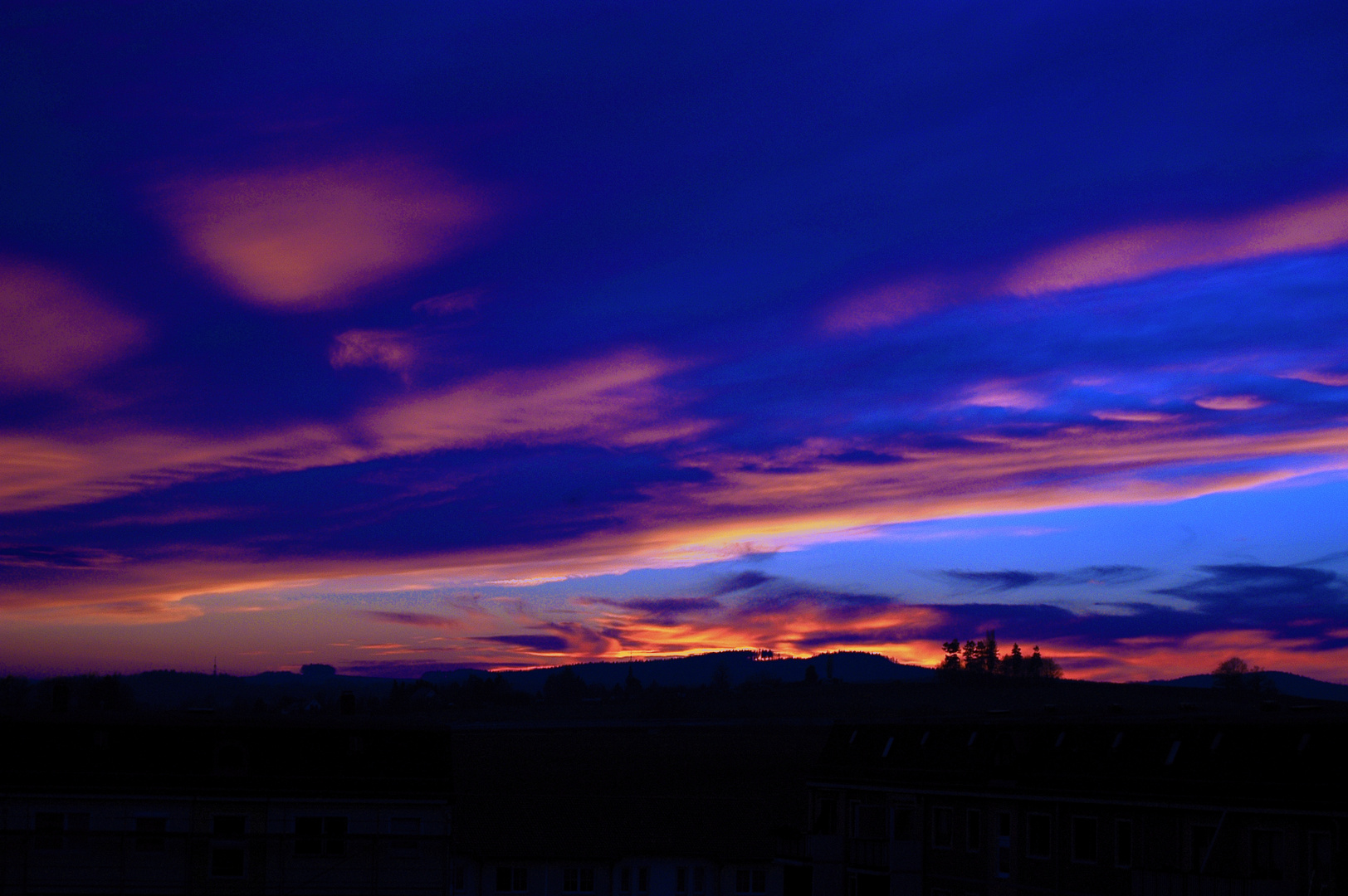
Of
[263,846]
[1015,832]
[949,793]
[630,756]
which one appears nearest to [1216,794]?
[1015,832]

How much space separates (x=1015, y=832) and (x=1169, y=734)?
26.4 ft

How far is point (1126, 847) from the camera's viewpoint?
41.8 m

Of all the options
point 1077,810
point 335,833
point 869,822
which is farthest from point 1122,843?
point 335,833

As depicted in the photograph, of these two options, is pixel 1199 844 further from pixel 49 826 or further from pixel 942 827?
pixel 49 826

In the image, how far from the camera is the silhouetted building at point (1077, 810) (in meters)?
35.9

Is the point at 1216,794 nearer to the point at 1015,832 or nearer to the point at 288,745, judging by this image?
the point at 1015,832

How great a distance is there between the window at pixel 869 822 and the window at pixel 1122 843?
13830 mm

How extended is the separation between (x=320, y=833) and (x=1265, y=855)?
107ft

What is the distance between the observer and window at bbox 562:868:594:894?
57344 millimetres

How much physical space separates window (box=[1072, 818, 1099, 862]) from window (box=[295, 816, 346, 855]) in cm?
2632

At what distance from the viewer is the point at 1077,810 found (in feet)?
145

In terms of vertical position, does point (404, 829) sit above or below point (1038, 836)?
below

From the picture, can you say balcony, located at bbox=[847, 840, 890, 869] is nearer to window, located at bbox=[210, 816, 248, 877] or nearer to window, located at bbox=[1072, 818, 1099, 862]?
window, located at bbox=[1072, 818, 1099, 862]

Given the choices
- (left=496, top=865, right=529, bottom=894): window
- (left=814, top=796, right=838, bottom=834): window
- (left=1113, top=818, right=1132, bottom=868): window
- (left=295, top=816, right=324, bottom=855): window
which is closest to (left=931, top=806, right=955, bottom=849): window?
(left=814, top=796, right=838, bottom=834): window
